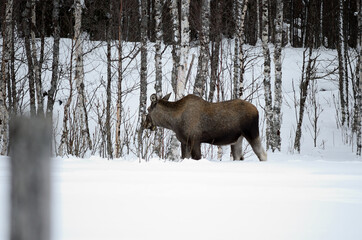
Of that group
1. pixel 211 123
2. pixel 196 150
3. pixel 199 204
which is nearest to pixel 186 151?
pixel 196 150

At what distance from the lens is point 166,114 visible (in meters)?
7.69

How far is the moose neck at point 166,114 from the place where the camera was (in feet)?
25.1

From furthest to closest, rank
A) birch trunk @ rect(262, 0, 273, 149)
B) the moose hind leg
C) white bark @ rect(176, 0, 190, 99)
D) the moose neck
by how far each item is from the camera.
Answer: birch trunk @ rect(262, 0, 273, 149) → white bark @ rect(176, 0, 190, 99) → the moose neck → the moose hind leg

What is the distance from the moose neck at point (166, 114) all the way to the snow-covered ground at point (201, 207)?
11.0ft

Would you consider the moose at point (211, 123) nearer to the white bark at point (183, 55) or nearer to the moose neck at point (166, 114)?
the moose neck at point (166, 114)

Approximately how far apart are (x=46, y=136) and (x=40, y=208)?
0.59ft

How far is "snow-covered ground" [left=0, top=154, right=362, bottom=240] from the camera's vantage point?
88.4 inches

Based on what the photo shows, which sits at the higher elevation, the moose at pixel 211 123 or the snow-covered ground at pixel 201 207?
the moose at pixel 211 123

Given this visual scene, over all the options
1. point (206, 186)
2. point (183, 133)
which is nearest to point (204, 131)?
point (183, 133)

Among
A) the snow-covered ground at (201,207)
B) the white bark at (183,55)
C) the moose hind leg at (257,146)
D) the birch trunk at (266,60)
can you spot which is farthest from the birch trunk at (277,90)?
the snow-covered ground at (201,207)

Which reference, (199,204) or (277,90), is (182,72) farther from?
(199,204)

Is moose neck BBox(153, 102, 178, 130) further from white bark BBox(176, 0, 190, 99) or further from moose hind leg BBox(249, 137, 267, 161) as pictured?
white bark BBox(176, 0, 190, 99)

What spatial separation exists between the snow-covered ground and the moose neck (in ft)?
11.0

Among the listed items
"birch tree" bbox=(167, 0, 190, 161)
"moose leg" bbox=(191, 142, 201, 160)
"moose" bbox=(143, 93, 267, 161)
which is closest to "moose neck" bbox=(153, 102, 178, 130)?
"moose" bbox=(143, 93, 267, 161)
